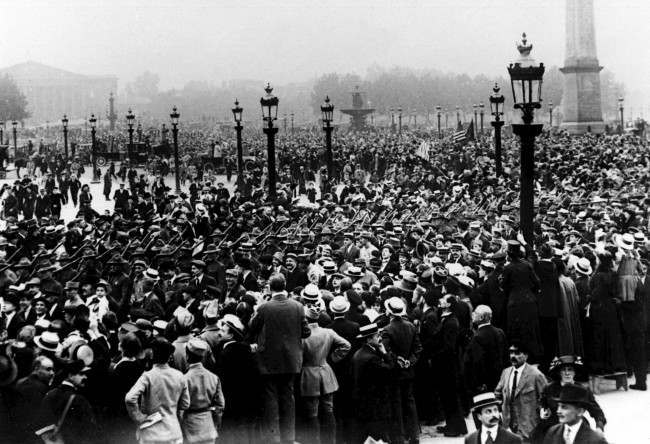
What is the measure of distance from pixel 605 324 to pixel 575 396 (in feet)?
18.6

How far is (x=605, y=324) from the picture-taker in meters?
11.0

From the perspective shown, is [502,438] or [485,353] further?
[485,353]

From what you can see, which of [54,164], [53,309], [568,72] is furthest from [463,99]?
[53,309]

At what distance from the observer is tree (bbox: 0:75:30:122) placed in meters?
91.6

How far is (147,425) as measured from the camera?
276 inches

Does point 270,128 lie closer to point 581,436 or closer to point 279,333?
point 279,333

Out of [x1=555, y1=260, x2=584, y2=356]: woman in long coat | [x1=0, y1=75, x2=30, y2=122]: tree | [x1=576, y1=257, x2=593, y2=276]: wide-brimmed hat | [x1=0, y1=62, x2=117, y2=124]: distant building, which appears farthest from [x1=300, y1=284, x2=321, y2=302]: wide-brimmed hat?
[x1=0, y1=62, x2=117, y2=124]: distant building

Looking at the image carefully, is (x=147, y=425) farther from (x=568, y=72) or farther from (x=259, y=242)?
(x=568, y=72)

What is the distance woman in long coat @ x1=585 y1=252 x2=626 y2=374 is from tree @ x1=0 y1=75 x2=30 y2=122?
8947cm

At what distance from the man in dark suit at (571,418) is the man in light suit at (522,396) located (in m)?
1.81

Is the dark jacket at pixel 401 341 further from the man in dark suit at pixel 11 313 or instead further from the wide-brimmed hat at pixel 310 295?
the man in dark suit at pixel 11 313

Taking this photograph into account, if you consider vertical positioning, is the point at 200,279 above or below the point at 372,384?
above

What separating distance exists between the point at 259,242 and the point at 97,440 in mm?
11011

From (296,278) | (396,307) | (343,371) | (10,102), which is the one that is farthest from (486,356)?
(10,102)
